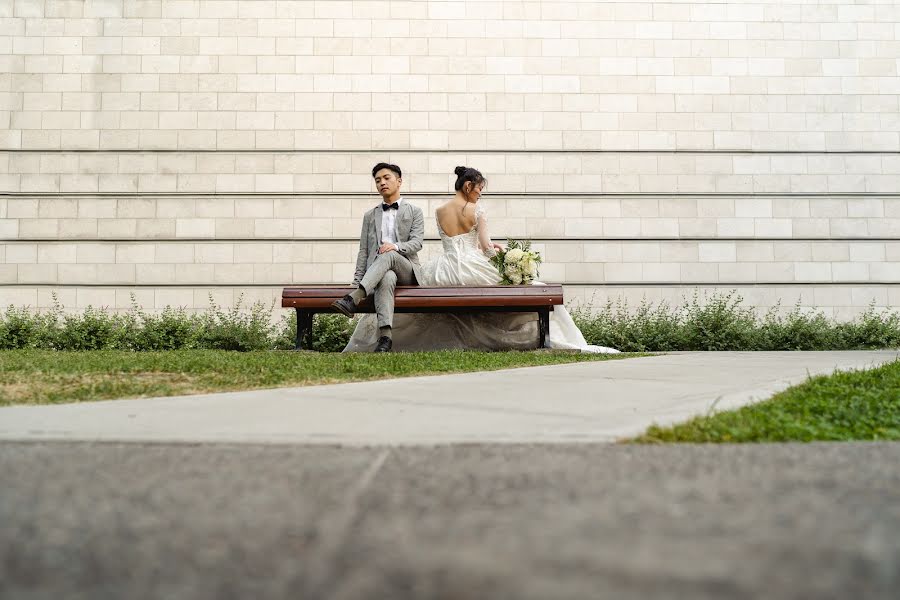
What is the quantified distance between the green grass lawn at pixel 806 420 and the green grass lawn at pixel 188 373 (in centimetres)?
254

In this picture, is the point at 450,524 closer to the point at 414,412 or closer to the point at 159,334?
the point at 414,412

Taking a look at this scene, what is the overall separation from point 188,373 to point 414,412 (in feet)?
8.35

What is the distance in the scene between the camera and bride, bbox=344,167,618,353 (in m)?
9.18

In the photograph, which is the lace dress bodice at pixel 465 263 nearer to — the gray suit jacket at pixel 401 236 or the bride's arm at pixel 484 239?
the bride's arm at pixel 484 239

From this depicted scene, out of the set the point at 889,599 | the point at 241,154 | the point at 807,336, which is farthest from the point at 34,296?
the point at 889,599

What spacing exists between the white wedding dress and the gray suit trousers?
2.50 ft

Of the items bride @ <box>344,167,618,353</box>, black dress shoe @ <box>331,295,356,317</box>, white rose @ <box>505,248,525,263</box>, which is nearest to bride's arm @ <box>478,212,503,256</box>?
bride @ <box>344,167,618,353</box>

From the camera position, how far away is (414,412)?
10.8 ft

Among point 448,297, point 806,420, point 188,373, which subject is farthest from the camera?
point 448,297

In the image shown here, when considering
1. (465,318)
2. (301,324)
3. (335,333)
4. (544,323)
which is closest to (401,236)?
(465,318)

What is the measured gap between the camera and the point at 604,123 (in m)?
12.6

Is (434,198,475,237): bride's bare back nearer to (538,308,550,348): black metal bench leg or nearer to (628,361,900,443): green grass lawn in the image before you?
(538,308,550,348): black metal bench leg

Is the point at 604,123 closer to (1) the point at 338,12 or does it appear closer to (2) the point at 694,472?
(1) the point at 338,12

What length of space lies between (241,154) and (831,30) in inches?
413
